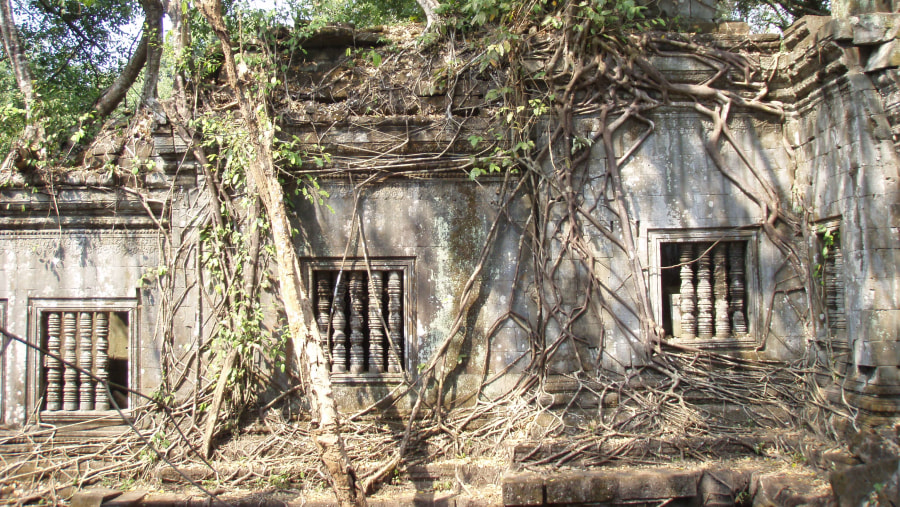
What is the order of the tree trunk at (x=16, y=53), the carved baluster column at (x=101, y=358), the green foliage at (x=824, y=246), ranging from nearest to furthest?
the green foliage at (x=824, y=246), the carved baluster column at (x=101, y=358), the tree trunk at (x=16, y=53)

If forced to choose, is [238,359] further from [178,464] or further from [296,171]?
[296,171]

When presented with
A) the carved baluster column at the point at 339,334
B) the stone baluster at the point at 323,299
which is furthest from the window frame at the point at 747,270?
the stone baluster at the point at 323,299

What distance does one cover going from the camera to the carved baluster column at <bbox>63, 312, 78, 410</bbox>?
219 inches

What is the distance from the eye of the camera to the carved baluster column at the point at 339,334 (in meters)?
5.24

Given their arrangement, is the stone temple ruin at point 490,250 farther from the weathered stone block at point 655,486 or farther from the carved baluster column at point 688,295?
the weathered stone block at point 655,486

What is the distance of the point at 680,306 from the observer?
537 cm

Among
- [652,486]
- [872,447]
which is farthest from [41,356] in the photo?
[872,447]

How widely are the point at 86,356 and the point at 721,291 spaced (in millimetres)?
6216

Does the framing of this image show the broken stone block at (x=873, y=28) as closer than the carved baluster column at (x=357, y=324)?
Yes

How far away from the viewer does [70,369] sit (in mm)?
5602

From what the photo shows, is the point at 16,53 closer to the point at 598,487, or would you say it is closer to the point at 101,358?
the point at 101,358

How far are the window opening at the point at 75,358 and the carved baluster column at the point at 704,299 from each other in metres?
5.67

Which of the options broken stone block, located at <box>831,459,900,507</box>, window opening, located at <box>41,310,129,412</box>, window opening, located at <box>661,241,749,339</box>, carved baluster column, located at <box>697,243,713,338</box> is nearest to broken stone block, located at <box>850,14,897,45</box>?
window opening, located at <box>661,241,749,339</box>

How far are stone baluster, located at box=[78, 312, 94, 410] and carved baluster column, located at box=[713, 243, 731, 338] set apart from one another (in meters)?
6.09
